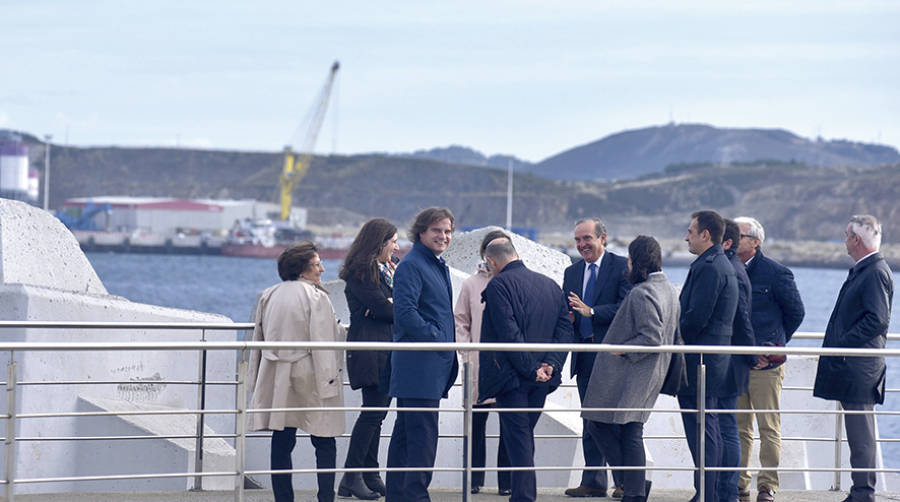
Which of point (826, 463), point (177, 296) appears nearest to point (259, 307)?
point (826, 463)

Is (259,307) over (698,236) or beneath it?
beneath

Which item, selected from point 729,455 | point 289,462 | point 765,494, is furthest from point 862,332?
point 289,462

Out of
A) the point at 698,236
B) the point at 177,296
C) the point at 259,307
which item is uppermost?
the point at 698,236

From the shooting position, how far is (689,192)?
145875mm

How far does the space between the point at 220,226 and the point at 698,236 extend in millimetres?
130891

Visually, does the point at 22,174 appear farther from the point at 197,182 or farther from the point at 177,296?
the point at 177,296

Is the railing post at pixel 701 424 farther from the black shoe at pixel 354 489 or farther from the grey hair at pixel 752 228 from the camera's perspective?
the black shoe at pixel 354 489

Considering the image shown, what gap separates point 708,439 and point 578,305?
40.7 inches

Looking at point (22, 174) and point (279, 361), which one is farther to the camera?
point (22, 174)

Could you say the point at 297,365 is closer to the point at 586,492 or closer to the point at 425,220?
the point at 425,220

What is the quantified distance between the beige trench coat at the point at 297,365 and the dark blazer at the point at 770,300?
2525mm

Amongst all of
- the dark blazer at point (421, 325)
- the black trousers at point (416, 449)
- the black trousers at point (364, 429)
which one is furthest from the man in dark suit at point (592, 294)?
the black trousers at point (364, 429)

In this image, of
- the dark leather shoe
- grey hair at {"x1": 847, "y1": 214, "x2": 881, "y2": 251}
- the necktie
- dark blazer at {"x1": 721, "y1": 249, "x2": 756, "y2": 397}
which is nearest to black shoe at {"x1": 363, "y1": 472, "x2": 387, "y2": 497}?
the dark leather shoe

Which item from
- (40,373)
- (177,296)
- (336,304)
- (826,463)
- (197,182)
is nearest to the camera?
(40,373)
